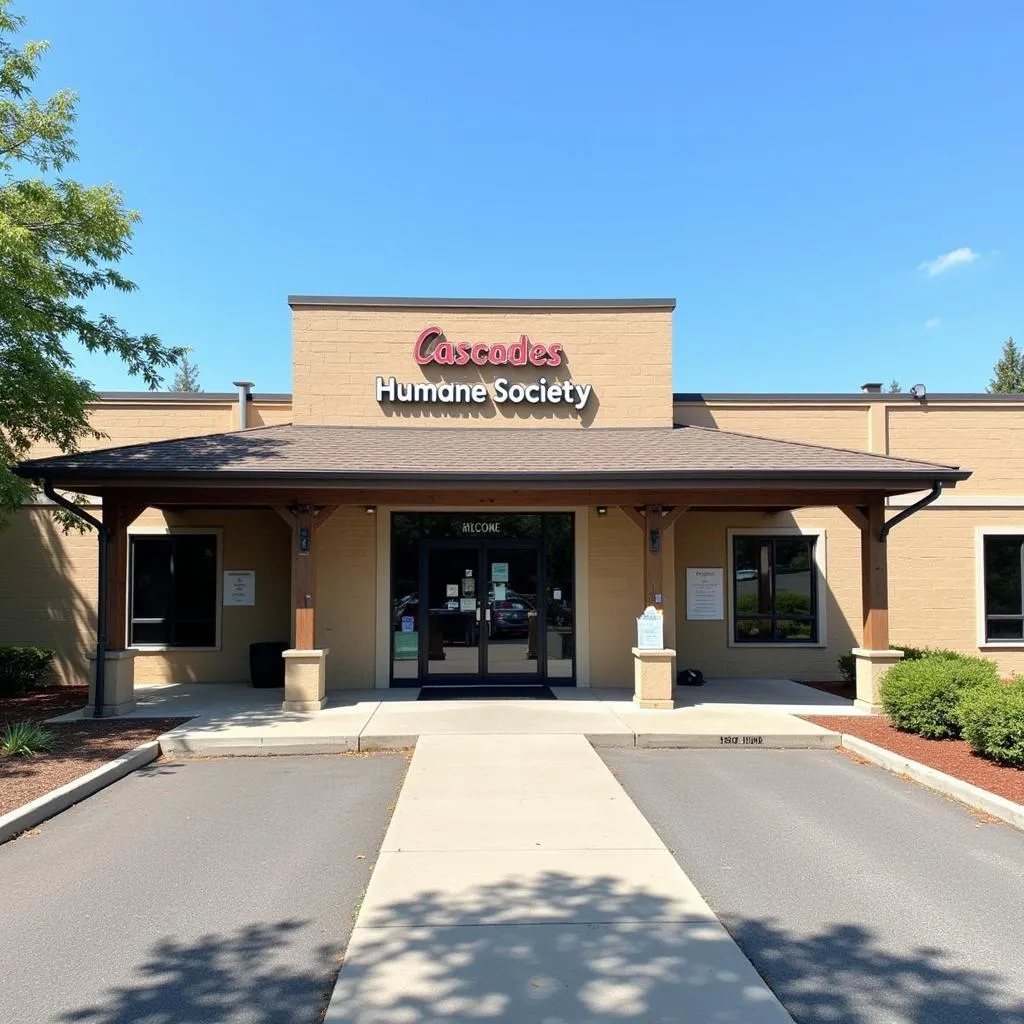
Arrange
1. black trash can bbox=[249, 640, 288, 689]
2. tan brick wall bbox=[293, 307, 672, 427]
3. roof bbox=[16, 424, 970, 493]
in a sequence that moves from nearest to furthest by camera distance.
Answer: roof bbox=[16, 424, 970, 493], black trash can bbox=[249, 640, 288, 689], tan brick wall bbox=[293, 307, 672, 427]

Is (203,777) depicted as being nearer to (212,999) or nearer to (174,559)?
(212,999)

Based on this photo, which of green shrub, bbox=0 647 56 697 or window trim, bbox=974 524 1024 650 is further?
window trim, bbox=974 524 1024 650

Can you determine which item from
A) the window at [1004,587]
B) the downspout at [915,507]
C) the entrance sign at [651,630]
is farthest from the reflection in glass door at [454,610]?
the window at [1004,587]

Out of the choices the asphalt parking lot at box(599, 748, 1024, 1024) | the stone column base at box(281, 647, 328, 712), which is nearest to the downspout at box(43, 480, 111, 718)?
the stone column base at box(281, 647, 328, 712)

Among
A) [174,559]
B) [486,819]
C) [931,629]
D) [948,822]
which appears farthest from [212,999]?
[931,629]

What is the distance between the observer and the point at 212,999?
12.3ft

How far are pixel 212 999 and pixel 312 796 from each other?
356cm

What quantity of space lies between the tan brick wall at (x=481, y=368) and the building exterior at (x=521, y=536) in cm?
4

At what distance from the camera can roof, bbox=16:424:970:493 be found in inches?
412

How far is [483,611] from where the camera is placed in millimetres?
13555

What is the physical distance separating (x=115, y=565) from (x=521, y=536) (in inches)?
245

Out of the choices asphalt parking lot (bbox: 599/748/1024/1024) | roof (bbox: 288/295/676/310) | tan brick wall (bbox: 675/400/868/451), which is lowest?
asphalt parking lot (bbox: 599/748/1024/1024)

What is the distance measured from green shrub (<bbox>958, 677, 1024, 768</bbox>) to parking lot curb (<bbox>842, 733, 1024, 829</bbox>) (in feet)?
2.25

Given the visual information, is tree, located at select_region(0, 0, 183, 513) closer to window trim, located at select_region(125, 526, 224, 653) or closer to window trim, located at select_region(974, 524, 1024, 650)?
window trim, located at select_region(125, 526, 224, 653)
